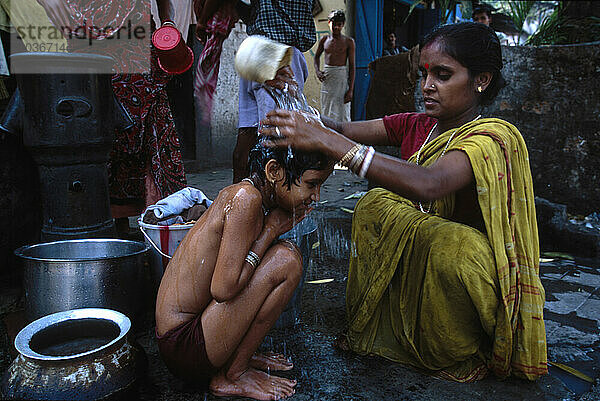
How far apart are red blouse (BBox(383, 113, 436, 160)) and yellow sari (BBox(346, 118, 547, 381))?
1.13ft

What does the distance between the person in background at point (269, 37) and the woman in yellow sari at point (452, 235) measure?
1.51 m

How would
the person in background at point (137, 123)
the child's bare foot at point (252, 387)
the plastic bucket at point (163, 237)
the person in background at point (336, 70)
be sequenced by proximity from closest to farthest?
the child's bare foot at point (252, 387) → the plastic bucket at point (163, 237) → the person in background at point (137, 123) → the person in background at point (336, 70)

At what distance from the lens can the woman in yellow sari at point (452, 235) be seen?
1.72m

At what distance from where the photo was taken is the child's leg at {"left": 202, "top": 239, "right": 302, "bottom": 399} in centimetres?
173

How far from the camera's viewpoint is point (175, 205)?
2.54m

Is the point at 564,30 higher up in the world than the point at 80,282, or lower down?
higher up

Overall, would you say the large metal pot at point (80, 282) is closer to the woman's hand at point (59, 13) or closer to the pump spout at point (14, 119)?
the pump spout at point (14, 119)

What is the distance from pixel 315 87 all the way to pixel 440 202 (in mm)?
7450

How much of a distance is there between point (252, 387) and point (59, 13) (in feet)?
8.61

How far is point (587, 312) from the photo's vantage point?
267cm

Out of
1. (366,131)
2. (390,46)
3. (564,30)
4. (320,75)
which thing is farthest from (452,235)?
(390,46)

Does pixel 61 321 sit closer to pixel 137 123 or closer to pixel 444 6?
pixel 137 123

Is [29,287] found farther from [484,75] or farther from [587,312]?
[587,312]

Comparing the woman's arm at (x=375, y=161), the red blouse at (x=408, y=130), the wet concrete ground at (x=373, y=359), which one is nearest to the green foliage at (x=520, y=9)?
the wet concrete ground at (x=373, y=359)
